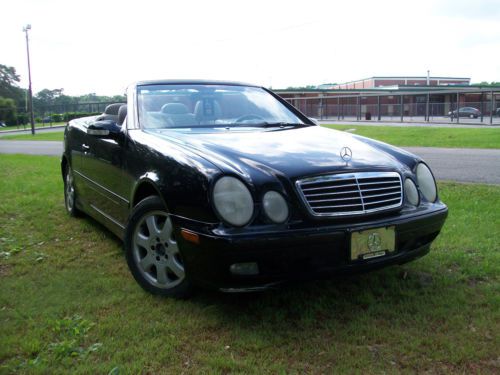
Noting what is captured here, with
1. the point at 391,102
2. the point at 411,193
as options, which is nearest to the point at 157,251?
the point at 411,193

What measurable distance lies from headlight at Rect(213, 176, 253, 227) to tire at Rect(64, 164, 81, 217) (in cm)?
330

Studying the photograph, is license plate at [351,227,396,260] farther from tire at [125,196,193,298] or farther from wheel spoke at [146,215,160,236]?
wheel spoke at [146,215,160,236]

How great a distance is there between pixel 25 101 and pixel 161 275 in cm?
7943

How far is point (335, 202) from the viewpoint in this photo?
2.87 meters

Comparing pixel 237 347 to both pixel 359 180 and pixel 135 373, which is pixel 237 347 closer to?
pixel 135 373

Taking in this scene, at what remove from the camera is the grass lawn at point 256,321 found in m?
2.55

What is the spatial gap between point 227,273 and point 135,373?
0.68m

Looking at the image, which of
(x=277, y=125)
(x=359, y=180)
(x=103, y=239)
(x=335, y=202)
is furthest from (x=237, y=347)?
(x=103, y=239)

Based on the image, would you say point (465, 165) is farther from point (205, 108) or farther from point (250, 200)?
point (250, 200)

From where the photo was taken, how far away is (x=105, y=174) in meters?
4.25

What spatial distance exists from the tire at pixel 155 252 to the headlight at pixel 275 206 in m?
0.67

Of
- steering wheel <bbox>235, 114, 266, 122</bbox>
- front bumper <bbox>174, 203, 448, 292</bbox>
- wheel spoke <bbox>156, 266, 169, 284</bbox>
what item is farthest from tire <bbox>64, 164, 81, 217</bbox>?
front bumper <bbox>174, 203, 448, 292</bbox>

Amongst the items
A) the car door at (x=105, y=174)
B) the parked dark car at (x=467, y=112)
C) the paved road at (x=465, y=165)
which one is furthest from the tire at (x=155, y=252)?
the parked dark car at (x=467, y=112)

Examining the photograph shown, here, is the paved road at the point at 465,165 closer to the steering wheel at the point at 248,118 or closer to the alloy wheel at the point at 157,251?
the steering wheel at the point at 248,118
